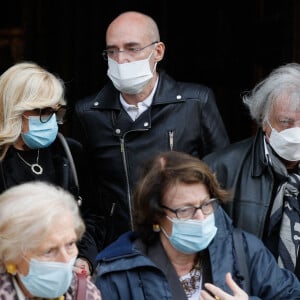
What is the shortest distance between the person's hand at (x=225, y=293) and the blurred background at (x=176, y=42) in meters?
3.57

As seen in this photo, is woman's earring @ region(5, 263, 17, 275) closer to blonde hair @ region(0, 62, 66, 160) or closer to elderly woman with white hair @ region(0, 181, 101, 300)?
elderly woman with white hair @ region(0, 181, 101, 300)

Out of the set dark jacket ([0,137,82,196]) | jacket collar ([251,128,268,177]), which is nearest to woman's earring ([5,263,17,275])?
dark jacket ([0,137,82,196])

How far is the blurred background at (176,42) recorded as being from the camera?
7.36m

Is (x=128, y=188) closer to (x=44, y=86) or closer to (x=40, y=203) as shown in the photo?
(x=44, y=86)

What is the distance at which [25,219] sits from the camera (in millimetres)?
3689

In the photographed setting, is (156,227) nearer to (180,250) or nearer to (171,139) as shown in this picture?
(180,250)

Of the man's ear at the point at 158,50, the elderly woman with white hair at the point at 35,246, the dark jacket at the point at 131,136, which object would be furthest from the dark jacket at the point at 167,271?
the man's ear at the point at 158,50

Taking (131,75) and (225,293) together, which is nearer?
(225,293)

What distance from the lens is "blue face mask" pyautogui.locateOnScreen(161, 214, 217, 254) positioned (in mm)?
3941

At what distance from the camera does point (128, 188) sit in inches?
192

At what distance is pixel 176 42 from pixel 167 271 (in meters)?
3.76

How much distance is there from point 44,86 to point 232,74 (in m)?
3.14

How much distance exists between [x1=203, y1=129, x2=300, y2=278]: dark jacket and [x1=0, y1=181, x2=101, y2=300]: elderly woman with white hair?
104cm

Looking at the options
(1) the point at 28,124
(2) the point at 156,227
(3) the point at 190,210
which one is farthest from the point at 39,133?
(3) the point at 190,210
